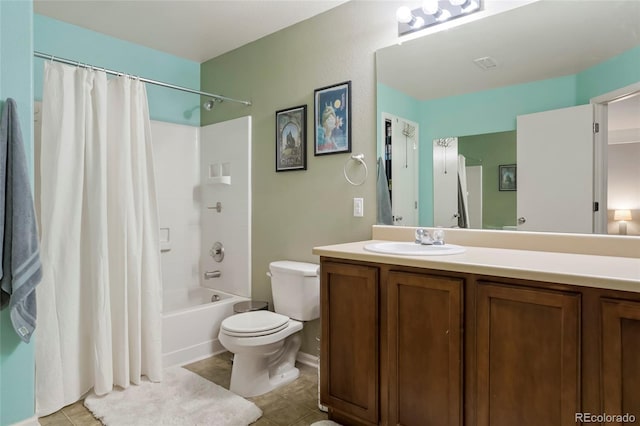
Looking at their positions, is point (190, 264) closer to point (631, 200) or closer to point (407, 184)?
point (407, 184)

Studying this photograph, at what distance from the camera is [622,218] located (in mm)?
1543

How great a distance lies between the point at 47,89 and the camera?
80.7 inches

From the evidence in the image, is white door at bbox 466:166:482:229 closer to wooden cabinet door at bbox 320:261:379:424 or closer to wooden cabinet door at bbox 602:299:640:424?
wooden cabinet door at bbox 320:261:379:424

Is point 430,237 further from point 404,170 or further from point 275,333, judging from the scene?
point 275,333

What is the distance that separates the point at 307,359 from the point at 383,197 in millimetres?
1284

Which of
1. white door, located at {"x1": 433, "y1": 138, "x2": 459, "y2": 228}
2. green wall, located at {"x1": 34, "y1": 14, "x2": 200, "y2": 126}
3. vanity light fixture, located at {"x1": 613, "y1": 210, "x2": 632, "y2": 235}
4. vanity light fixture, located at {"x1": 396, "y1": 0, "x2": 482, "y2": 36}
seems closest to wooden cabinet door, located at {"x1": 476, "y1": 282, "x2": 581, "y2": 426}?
vanity light fixture, located at {"x1": 613, "y1": 210, "x2": 632, "y2": 235}

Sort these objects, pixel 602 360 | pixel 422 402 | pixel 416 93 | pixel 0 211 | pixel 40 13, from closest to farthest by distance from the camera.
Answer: pixel 602 360 < pixel 422 402 < pixel 0 211 < pixel 416 93 < pixel 40 13

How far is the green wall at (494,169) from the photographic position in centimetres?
180

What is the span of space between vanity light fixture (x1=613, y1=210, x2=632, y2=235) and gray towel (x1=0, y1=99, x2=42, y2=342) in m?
2.61

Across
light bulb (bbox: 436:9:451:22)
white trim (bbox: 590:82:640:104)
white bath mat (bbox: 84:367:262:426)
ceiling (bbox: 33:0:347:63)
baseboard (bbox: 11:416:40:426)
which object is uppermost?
ceiling (bbox: 33:0:347:63)

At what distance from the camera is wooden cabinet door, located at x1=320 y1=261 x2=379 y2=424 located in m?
1.65

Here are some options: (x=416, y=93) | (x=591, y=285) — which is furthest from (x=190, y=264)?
(x=591, y=285)

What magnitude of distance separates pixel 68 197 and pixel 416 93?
2.08m

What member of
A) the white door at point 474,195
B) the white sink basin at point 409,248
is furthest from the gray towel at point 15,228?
the white door at point 474,195
